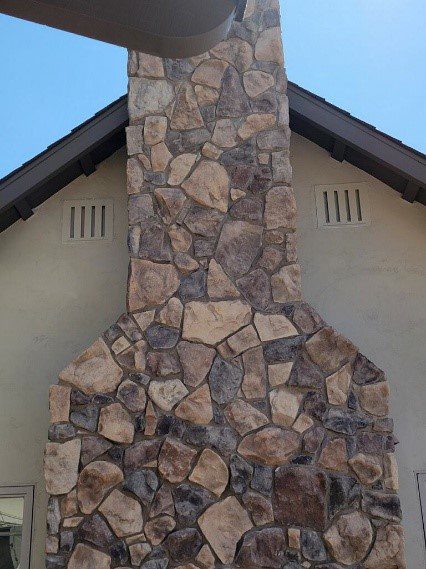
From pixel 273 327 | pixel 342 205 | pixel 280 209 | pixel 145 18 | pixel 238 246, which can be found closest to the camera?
pixel 145 18

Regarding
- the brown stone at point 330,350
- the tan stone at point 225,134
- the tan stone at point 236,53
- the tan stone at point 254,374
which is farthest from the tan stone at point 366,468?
the tan stone at point 236,53

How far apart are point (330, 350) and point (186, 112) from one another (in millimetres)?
2748

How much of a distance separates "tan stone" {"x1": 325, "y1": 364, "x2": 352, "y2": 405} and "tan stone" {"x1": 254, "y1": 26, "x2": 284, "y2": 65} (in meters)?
3.22

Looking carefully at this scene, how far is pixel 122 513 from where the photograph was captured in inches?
219

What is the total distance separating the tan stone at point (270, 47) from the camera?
6.99 meters

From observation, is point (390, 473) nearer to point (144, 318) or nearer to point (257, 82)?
point (144, 318)

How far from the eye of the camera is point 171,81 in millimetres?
6938

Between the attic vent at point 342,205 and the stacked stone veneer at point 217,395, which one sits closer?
the stacked stone veneer at point 217,395

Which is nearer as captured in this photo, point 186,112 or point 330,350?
point 330,350

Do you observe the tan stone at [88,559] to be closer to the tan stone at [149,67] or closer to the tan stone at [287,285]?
the tan stone at [287,285]

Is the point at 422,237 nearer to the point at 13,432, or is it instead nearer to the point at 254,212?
the point at 254,212

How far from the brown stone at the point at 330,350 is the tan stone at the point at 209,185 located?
1533 millimetres

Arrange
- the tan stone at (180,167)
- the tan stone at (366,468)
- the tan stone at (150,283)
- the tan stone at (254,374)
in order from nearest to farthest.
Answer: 1. the tan stone at (366,468)
2. the tan stone at (254,374)
3. the tan stone at (150,283)
4. the tan stone at (180,167)


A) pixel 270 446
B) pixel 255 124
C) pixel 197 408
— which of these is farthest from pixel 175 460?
pixel 255 124
